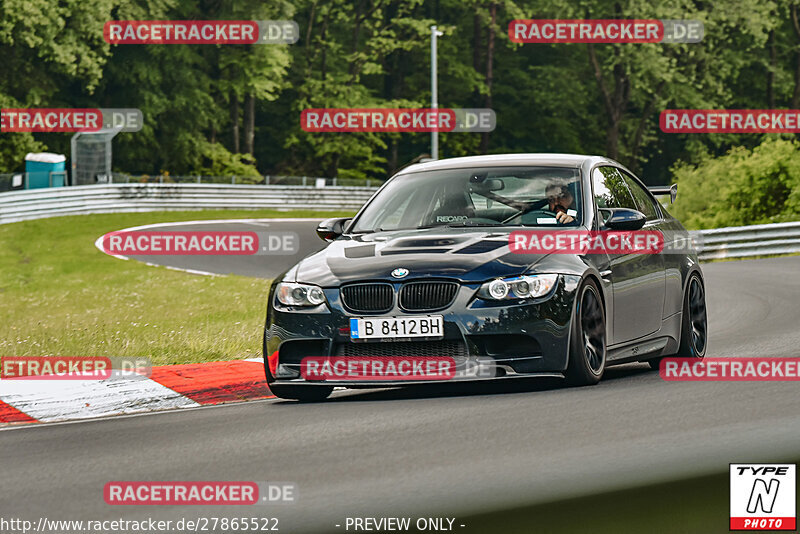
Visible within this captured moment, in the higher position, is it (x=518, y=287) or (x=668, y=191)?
(x=668, y=191)

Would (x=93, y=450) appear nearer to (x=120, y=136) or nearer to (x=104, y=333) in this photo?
(x=104, y=333)

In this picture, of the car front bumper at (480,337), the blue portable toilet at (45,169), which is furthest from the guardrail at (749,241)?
the blue portable toilet at (45,169)

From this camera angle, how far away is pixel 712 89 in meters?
62.7

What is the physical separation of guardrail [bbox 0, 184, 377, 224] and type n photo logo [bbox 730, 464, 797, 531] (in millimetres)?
37428

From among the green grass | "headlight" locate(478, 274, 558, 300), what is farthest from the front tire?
the green grass

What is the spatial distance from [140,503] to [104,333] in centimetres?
729

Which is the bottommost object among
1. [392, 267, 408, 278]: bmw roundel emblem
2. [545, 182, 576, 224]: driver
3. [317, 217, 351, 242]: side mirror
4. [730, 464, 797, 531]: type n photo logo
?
[730, 464, 797, 531]: type n photo logo

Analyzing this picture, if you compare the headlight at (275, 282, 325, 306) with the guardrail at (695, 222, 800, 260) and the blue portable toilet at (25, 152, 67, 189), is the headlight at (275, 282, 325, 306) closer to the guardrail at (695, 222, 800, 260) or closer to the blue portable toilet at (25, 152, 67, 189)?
the guardrail at (695, 222, 800, 260)

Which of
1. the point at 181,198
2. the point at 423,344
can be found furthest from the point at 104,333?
the point at 181,198

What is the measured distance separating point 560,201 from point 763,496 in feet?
13.0

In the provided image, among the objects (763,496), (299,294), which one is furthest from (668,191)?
(763,496)

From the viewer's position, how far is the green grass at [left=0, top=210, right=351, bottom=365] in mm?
11320

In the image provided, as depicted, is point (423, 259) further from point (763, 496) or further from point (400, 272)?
point (763, 496)

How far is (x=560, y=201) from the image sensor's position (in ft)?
29.0
